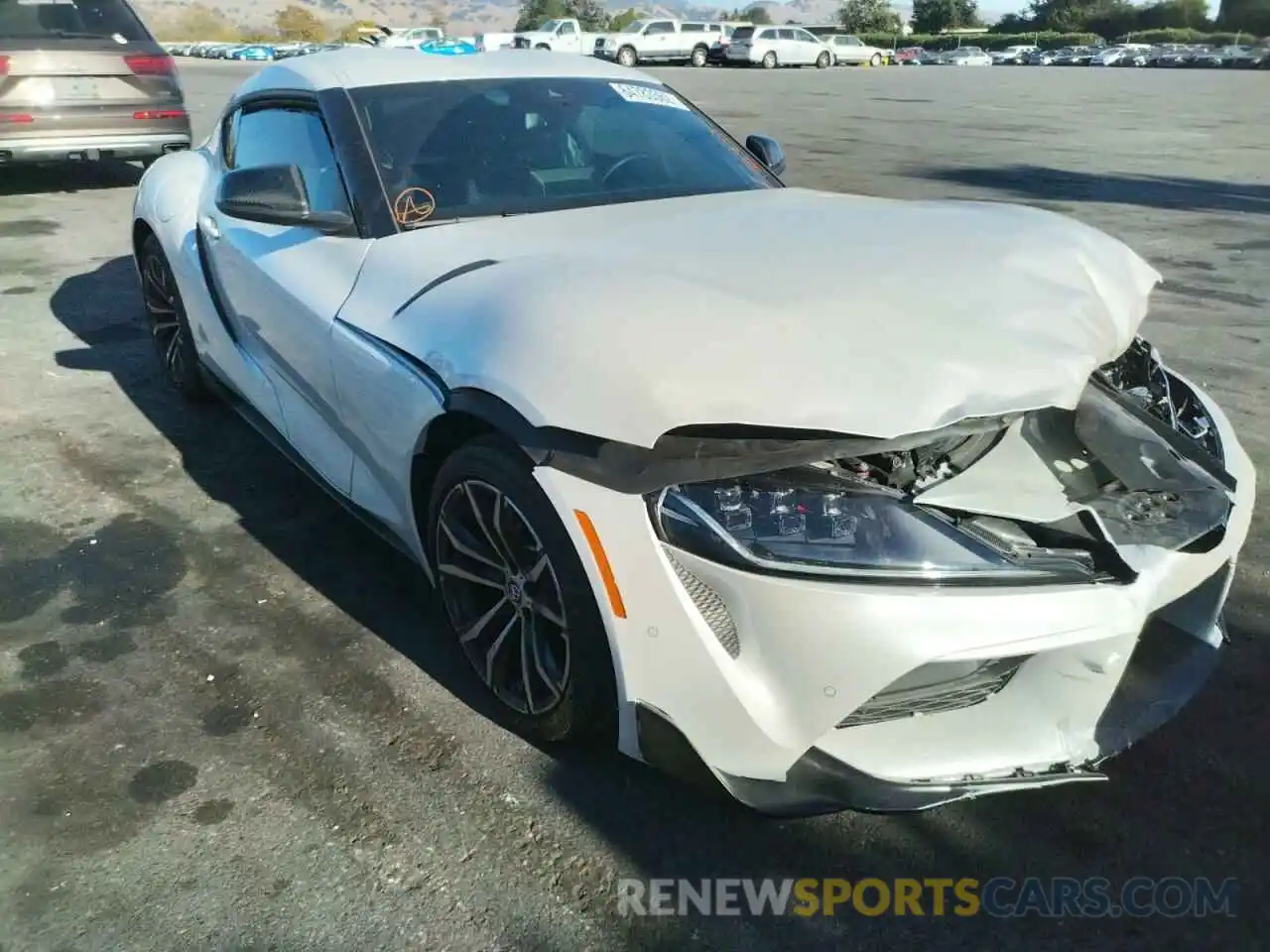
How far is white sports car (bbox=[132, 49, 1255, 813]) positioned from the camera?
6.41ft

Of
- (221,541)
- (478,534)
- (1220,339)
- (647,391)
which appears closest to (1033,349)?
(647,391)

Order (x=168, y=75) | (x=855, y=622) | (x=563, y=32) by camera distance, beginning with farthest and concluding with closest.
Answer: (x=563, y=32)
(x=168, y=75)
(x=855, y=622)

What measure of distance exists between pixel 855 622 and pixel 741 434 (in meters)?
0.41

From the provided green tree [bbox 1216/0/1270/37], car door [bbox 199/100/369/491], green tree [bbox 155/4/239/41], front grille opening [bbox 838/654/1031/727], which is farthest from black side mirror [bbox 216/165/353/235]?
green tree [bbox 155/4/239/41]

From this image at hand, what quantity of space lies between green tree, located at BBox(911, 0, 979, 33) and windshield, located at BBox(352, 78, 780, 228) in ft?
298

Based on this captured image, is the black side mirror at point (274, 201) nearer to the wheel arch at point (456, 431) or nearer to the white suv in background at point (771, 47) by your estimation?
the wheel arch at point (456, 431)

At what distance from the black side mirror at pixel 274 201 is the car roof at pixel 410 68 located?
51cm

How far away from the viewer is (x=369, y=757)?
8.26ft

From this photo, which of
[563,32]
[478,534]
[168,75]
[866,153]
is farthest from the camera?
[563,32]

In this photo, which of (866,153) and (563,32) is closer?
(866,153)

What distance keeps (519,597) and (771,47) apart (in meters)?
40.6

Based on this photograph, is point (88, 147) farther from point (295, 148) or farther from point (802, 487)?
point (802, 487)

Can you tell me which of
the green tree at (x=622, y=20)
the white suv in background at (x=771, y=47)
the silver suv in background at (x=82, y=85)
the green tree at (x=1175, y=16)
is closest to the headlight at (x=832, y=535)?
the silver suv in background at (x=82, y=85)

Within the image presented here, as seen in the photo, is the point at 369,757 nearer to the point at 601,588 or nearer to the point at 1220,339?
the point at 601,588
